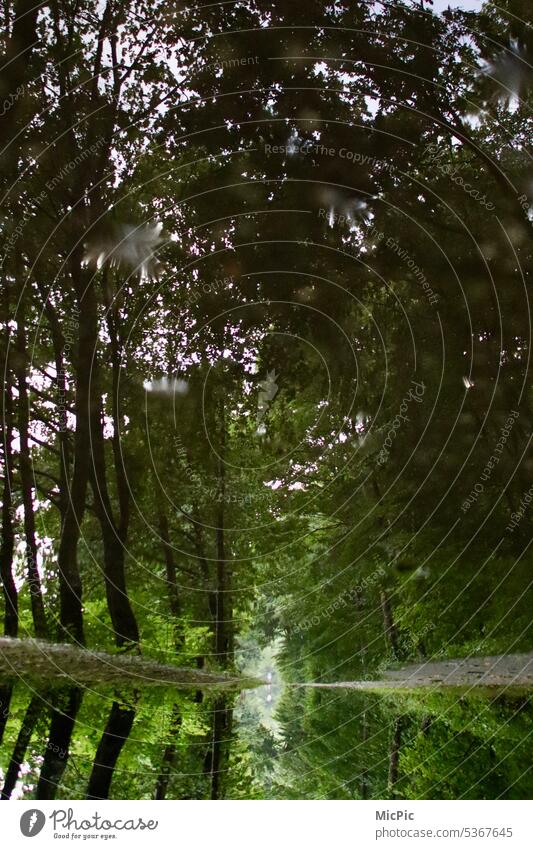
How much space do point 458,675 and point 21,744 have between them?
3.20 m

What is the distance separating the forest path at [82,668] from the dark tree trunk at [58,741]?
0.12 meters

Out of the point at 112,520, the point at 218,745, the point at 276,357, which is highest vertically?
the point at 276,357

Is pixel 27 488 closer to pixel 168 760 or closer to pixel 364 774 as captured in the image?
pixel 168 760

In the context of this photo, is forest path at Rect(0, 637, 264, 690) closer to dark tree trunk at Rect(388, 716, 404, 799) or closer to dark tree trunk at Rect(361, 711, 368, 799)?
dark tree trunk at Rect(361, 711, 368, 799)

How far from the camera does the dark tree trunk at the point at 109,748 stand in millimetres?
3779

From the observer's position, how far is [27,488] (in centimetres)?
475

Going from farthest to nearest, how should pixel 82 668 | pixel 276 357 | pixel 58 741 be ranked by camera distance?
1. pixel 276 357
2. pixel 82 668
3. pixel 58 741

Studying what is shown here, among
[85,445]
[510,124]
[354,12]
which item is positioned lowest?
[85,445]

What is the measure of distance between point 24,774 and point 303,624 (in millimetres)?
2254

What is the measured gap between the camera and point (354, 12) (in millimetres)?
5332

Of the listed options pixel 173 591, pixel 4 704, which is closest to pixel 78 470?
pixel 173 591

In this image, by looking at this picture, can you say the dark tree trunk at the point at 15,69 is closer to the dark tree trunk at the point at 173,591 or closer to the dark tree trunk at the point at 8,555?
the dark tree trunk at the point at 8,555
